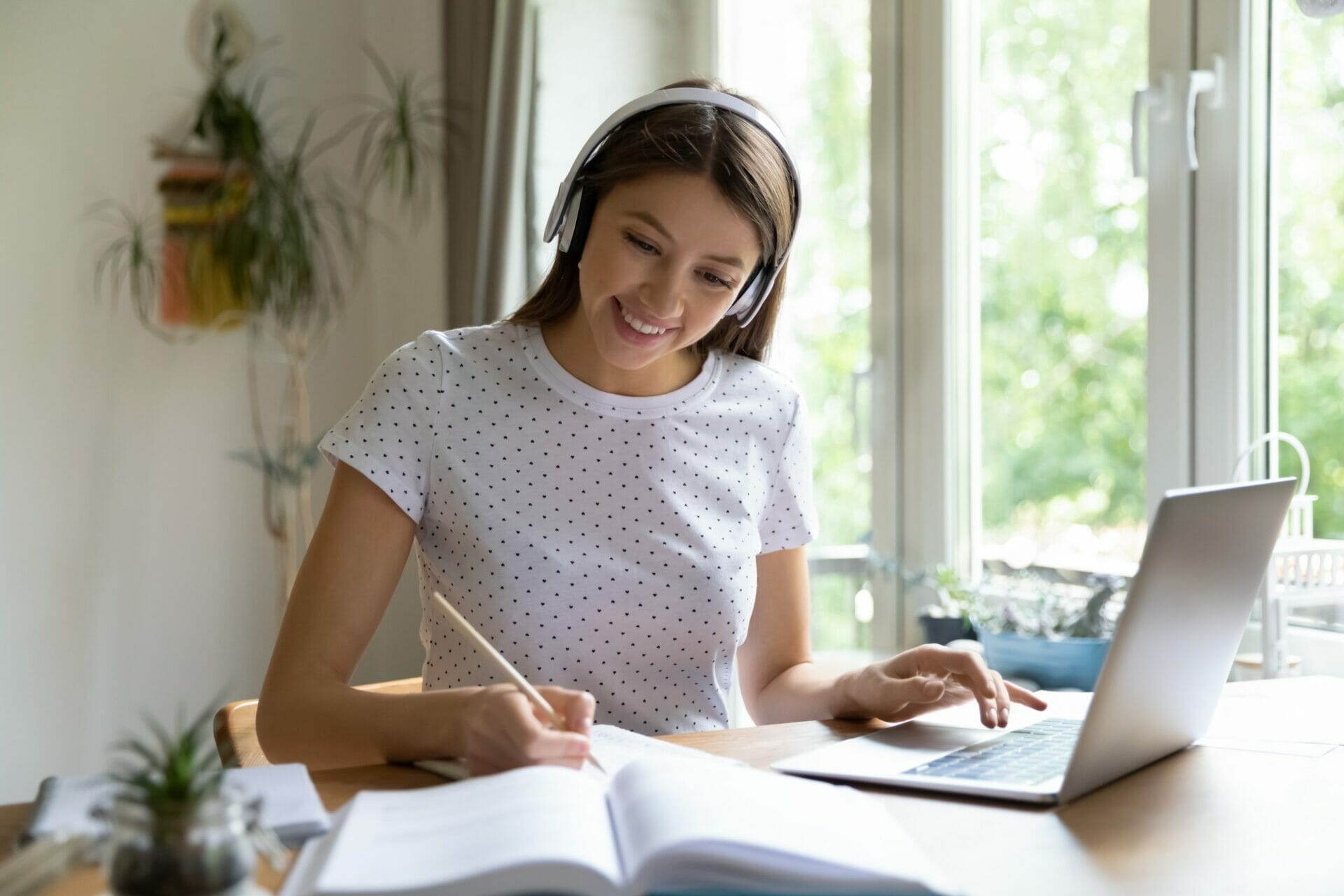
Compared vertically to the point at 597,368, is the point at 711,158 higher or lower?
higher

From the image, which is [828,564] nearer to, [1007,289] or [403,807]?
[1007,289]

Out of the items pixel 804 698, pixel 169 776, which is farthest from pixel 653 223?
pixel 169 776

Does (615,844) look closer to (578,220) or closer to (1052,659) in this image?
(578,220)

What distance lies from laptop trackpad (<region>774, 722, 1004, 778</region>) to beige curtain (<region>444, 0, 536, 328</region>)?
1702mm

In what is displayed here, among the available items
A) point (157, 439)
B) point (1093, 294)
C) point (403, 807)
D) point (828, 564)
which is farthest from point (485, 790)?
point (157, 439)

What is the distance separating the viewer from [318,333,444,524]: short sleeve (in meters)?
1.25

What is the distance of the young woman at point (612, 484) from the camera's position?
122 centimetres

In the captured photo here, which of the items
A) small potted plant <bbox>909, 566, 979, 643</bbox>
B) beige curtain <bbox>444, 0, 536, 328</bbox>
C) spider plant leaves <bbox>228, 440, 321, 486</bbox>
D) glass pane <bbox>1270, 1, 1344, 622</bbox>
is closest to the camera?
glass pane <bbox>1270, 1, 1344, 622</bbox>

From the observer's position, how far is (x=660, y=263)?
1294mm

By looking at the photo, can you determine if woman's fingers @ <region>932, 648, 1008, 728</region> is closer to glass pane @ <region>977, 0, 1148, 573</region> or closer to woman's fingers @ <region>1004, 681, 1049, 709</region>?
woman's fingers @ <region>1004, 681, 1049, 709</region>

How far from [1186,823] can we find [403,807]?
1.72ft

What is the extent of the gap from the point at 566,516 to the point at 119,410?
191 centimetres

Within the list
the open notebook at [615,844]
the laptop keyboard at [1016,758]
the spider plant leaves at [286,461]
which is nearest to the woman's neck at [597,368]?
the laptop keyboard at [1016,758]

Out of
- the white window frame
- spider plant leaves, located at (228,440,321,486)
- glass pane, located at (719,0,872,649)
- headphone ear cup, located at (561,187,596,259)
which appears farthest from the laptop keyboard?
spider plant leaves, located at (228,440,321,486)
